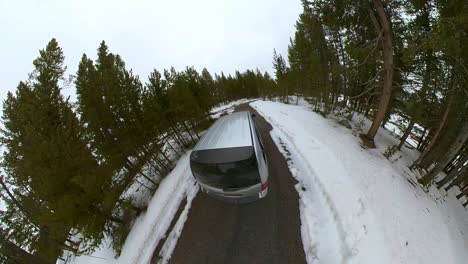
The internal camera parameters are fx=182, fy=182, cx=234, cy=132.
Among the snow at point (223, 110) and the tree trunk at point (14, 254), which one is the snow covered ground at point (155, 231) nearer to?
the tree trunk at point (14, 254)

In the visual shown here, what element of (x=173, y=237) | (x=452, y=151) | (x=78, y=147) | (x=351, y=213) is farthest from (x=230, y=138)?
(x=452, y=151)

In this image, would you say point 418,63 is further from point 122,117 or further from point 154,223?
point 122,117

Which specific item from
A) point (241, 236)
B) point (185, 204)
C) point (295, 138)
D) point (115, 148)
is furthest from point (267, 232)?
point (115, 148)

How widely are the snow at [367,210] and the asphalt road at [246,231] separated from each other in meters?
0.41

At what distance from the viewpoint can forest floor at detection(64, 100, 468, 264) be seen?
4.80m

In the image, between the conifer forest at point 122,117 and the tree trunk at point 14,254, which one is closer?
the conifer forest at point 122,117

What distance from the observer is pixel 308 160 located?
28.1ft

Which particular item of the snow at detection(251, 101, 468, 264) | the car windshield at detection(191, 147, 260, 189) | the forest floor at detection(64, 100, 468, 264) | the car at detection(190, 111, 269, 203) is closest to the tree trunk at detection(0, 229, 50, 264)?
the forest floor at detection(64, 100, 468, 264)

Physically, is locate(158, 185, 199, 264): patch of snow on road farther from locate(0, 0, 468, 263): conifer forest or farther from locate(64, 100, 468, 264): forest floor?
locate(0, 0, 468, 263): conifer forest

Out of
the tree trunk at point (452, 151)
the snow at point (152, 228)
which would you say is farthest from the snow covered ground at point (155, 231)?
the tree trunk at point (452, 151)

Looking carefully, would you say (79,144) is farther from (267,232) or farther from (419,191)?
(419,191)

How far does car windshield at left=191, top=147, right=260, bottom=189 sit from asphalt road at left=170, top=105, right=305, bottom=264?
4.82 feet

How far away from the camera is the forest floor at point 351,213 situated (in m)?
4.80

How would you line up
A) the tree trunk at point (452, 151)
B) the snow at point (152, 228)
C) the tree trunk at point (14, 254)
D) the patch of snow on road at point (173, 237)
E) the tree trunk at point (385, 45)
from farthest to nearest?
the tree trunk at point (14, 254)
the tree trunk at point (385, 45)
the tree trunk at point (452, 151)
the snow at point (152, 228)
the patch of snow on road at point (173, 237)
